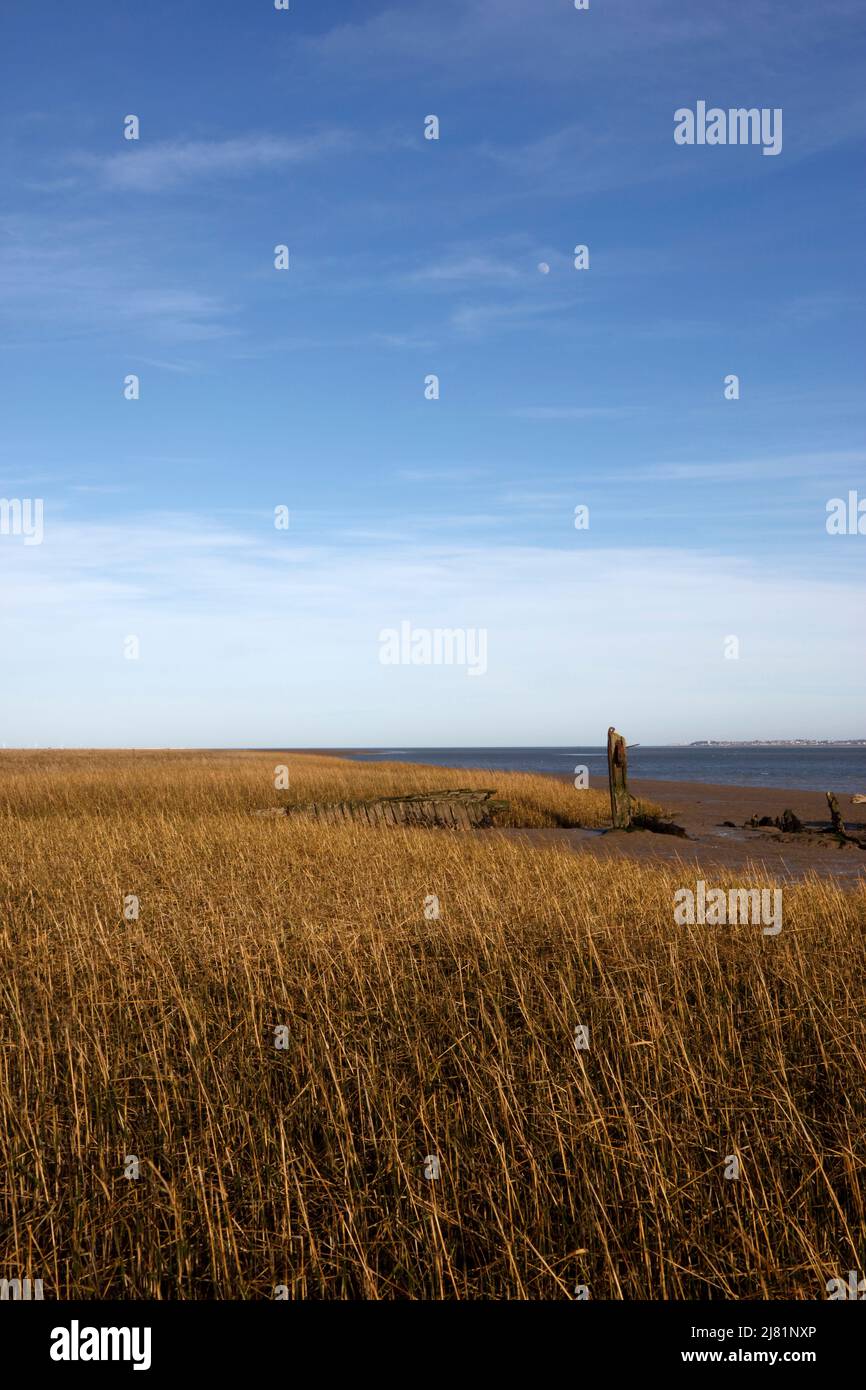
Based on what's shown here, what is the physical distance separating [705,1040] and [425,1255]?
2.72m

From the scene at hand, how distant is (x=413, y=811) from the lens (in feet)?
64.8

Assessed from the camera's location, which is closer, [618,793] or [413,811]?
[618,793]

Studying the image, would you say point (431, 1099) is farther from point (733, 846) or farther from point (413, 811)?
point (413, 811)

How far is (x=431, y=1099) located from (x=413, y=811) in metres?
14.9

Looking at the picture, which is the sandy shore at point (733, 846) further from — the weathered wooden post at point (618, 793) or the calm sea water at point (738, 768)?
the calm sea water at point (738, 768)

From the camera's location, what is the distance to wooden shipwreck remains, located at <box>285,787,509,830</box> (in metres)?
19.2

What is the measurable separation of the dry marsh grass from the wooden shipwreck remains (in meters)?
9.56

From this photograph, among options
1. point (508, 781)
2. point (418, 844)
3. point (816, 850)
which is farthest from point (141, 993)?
point (508, 781)

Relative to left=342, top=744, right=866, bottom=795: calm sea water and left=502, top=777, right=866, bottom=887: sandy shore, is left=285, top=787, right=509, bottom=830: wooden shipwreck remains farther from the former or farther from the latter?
left=342, top=744, right=866, bottom=795: calm sea water

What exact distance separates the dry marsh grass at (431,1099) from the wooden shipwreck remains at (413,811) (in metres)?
9.56

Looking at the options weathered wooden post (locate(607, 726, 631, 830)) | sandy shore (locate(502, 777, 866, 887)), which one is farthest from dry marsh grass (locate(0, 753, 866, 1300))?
weathered wooden post (locate(607, 726, 631, 830))

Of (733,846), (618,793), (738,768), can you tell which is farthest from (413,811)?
(738,768)

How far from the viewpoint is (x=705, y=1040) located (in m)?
5.86
